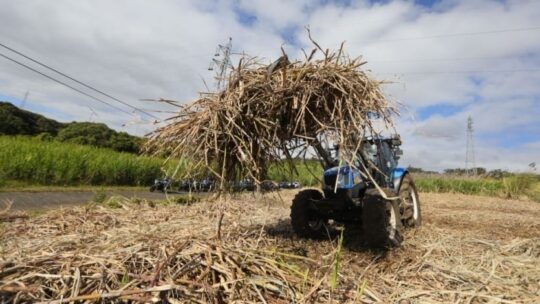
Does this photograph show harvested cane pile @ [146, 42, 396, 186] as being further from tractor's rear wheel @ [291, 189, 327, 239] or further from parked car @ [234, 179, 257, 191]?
tractor's rear wheel @ [291, 189, 327, 239]

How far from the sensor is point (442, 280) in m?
3.87

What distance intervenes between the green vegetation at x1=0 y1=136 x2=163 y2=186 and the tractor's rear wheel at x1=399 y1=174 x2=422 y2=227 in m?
7.62

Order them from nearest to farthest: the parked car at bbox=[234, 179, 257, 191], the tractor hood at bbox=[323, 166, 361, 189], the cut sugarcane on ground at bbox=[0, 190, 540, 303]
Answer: the cut sugarcane on ground at bbox=[0, 190, 540, 303] < the parked car at bbox=[234, 179, 257, 191] < the tractor hood at bbox=[323, 166, 361, 189]

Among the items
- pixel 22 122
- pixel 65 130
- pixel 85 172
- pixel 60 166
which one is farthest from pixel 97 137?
pixel 60 166

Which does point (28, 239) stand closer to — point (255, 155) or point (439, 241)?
point (255, 155)

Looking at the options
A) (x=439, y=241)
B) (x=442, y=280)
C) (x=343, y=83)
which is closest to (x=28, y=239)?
(x=343, y=83)

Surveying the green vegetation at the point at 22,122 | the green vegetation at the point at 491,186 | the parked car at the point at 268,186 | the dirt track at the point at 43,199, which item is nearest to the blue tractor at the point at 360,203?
the parked car at the point at 268,186

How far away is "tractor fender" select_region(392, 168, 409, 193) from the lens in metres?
6.79

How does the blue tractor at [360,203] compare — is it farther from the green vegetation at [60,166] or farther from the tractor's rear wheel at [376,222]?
the green vegetation at [60,166]

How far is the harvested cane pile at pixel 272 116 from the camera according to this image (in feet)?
12.8

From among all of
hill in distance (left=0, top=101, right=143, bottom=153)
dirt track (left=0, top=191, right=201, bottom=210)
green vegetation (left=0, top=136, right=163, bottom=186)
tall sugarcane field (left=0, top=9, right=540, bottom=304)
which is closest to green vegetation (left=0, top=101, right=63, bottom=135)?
hill in distance (left=0, top=101, right=143, bottom=153)

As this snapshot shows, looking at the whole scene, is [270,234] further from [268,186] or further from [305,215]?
[268,186]

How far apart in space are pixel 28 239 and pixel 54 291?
2453 mm

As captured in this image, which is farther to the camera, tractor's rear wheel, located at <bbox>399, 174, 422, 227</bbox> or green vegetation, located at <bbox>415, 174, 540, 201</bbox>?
green vegetation, located at <bbox>415, 174, 540, 201</bbox>
